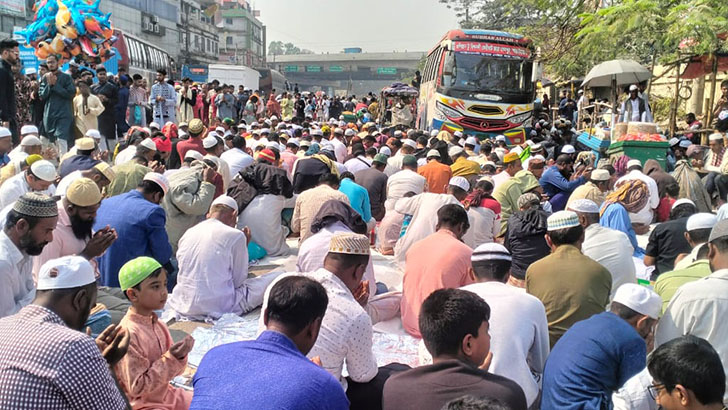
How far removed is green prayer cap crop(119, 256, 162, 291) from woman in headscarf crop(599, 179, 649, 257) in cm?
503

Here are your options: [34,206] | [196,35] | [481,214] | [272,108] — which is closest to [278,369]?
[34,206]

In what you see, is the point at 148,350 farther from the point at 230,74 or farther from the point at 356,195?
the point at 230,74

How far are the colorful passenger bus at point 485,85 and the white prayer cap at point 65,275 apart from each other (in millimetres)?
14214

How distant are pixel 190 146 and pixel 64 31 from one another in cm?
661

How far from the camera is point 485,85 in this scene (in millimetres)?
16734

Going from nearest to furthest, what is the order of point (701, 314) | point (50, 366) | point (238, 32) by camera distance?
point (50, 366)
point (701, 314)
point (238, 32)

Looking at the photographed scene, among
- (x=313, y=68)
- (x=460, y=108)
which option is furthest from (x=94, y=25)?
(x=313, y=68)

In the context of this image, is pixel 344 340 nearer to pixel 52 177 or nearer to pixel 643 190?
pixel 52 177

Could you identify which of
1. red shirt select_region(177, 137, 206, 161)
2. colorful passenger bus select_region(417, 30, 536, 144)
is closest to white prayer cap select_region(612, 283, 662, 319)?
red shirt select_region(177, 137, 206, 161)

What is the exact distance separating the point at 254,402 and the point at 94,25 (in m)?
14.3

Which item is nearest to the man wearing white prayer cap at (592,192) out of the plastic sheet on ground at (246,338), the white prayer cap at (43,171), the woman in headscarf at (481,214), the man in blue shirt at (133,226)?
the woman in headscarf at (481,214)

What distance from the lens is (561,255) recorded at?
13.8ft

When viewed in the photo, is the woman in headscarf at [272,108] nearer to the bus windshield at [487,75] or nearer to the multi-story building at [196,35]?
the bus windshield at [487,75]

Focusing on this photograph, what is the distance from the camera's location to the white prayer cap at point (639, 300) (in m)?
3.28
